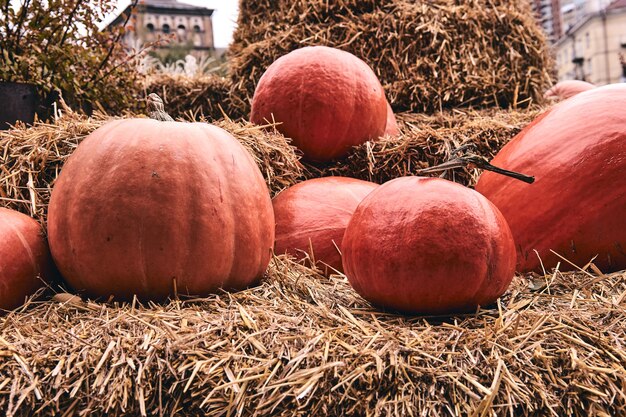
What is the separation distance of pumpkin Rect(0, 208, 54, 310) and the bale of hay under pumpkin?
0.14 m

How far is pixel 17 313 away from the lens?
5.21 ft

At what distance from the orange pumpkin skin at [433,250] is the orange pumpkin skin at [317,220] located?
23.0 inches

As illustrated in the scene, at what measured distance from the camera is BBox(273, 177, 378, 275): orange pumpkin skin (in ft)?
7.00

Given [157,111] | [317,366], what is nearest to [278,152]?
[157,111]

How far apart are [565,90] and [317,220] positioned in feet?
8.86

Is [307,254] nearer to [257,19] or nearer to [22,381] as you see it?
[22,381]

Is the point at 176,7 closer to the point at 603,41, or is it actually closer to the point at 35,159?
the point at 603,41

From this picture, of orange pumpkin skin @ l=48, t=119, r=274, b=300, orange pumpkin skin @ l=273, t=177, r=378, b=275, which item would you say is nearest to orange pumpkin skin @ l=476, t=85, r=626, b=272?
orange pumpkin skin @ l=273, t=177, r=378, b=275

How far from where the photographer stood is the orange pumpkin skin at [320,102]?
103 inches

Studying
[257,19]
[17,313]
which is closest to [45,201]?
[17,313]

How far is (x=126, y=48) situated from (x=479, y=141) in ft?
5.86

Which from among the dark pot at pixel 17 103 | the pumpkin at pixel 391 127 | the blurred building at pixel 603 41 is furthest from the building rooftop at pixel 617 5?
the dark pot at pixel 17 103

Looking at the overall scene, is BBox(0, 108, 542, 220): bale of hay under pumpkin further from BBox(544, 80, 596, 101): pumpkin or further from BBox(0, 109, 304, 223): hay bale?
BBox(544, 80, 596, 101): pumpkin

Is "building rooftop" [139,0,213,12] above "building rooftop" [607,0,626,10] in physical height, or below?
above
